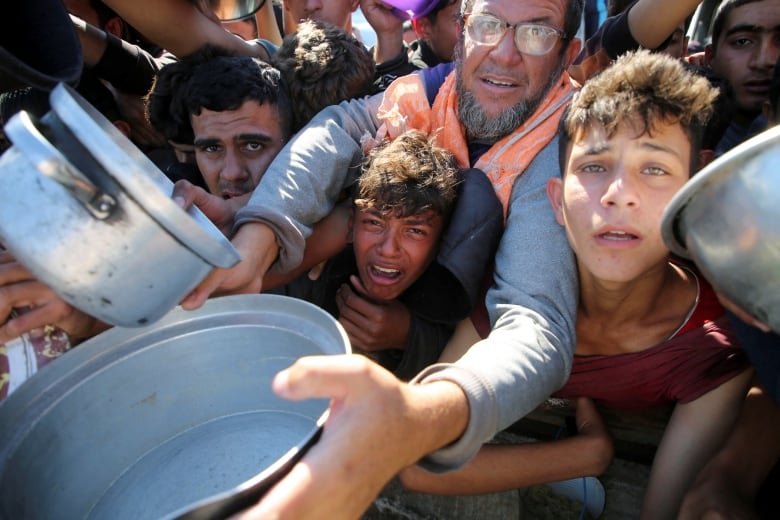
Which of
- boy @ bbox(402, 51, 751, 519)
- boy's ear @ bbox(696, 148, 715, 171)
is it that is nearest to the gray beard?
boy @ bbox(402, 51, 751, 519)

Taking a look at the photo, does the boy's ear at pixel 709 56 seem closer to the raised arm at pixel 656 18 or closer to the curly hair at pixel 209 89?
the raised arm at pixel 656 18

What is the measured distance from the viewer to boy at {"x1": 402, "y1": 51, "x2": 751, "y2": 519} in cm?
142

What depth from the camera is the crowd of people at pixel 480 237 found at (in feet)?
3.69

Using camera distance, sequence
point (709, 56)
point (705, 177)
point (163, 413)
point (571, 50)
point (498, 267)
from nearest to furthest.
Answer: point (705, 177), point (163, 413), point (498, 267), point (571, 50), point (709, 56)

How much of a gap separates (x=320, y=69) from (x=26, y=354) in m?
1.57

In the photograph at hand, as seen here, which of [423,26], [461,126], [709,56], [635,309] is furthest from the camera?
[423,26]

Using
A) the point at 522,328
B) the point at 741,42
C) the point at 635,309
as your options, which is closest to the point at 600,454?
the point at 635,309

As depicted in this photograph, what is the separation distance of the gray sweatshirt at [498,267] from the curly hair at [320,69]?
0.26 m

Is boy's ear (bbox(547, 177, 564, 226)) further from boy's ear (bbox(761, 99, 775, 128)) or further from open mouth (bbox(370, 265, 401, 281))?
boy's ear (bbox(761, 99, 775, 128))

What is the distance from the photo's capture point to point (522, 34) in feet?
6.44

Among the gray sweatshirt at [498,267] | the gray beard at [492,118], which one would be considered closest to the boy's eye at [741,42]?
the gray beard at [492,118]

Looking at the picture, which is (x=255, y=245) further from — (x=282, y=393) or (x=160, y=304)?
(x=282, y=393)

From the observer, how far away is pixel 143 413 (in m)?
1.29

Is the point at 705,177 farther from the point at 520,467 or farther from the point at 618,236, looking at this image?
the point at 520,467
